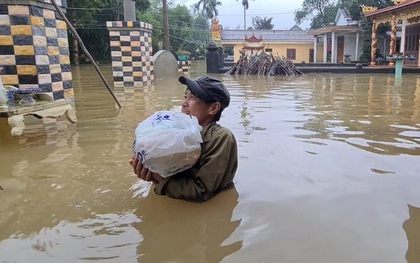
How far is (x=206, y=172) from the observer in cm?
252

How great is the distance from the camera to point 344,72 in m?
19.5

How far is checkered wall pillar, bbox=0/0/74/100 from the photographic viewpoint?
5289 millimetres

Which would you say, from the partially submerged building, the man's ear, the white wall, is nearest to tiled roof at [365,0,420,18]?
the white wall

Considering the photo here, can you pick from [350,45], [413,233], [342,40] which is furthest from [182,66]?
[342,40]

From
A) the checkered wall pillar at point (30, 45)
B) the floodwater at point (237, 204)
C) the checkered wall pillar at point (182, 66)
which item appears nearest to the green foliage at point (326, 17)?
the checkered wall pillar at point (182, 66)

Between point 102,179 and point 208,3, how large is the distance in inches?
2551

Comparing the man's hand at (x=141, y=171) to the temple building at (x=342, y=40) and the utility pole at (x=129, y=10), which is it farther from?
the temple building at (x=342, y=40)

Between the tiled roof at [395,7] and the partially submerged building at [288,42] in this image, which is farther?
the partially submerged building at [288,42]

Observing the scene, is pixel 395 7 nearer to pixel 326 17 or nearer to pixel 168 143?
pixel 168 143

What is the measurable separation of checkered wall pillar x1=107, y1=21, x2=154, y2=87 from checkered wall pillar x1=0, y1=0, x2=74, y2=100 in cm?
606

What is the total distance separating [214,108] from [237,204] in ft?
2.09

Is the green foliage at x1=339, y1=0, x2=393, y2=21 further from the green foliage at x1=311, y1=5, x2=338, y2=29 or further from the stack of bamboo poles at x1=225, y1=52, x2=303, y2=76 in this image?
the stack of bamboo poles at x1=225, y1=52, x2=303, y2=76

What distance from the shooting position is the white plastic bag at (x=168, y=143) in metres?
2.35

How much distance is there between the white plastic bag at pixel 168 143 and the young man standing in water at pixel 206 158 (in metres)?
0.08
